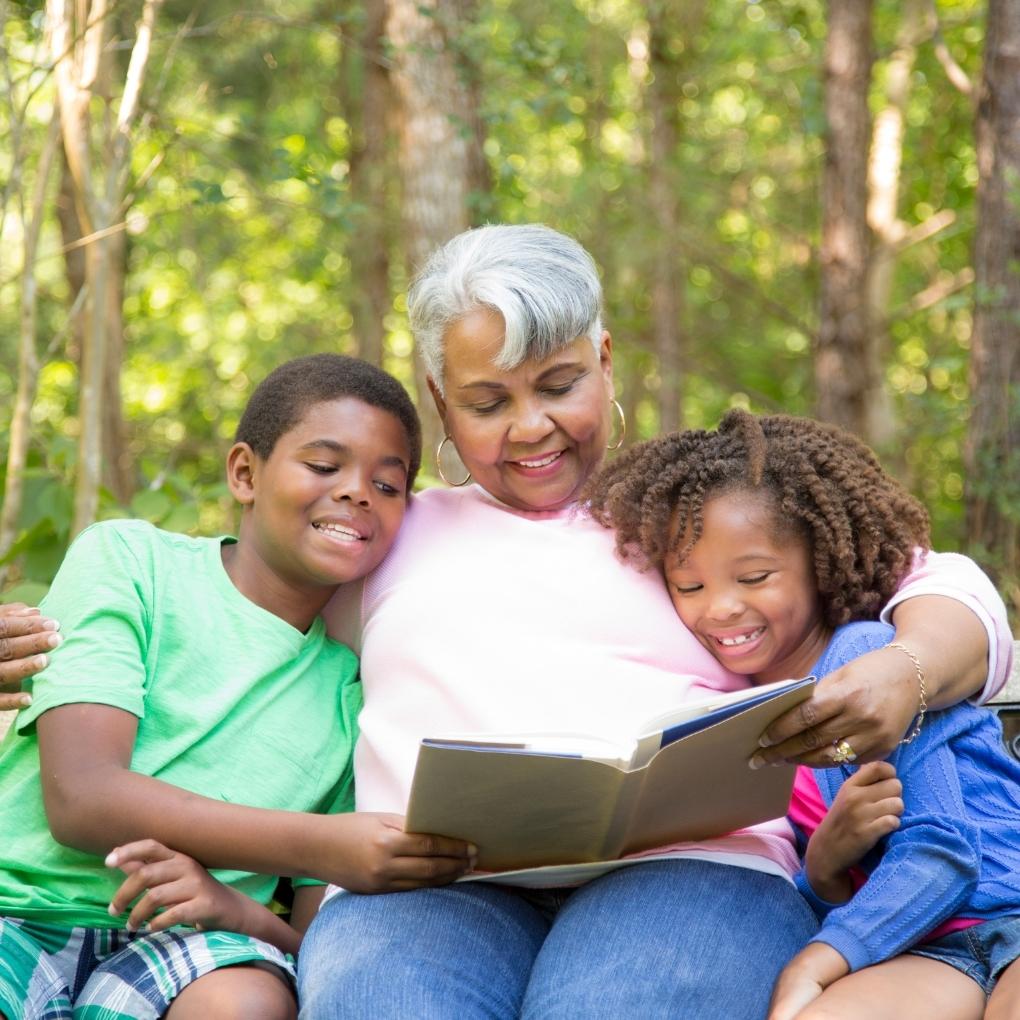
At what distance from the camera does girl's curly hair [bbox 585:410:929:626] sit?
241cm

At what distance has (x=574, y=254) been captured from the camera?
270 centimetres

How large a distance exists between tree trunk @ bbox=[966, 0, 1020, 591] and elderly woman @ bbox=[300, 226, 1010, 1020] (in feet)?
12.8

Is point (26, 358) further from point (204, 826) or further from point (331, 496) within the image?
point (204, 826)

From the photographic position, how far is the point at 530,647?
94.3 inches

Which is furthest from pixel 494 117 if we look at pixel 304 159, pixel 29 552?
pixel 29 552

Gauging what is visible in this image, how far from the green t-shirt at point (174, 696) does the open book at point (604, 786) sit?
46cm

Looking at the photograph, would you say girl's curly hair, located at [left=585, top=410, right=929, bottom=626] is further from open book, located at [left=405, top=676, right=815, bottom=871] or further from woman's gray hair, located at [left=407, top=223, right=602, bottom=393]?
open book, located at [left=405, top=676, right=815, bottom=871]

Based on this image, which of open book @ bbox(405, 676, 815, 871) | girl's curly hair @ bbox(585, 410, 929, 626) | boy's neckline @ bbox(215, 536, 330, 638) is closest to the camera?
open book @ bbox(405, 676, 815, 871)

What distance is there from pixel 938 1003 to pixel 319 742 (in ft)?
3.85

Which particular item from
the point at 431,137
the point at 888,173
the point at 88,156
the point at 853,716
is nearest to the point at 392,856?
the point at 853,716

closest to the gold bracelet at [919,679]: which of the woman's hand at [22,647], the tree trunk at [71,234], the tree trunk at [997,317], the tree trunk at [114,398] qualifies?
the woman's hand at [22,647]

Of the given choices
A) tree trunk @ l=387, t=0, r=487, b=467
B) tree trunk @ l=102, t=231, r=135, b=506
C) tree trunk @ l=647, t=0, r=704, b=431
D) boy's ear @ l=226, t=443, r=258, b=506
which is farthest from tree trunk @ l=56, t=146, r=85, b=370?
boy's ear @ l=226, t=443, r=258, b=506

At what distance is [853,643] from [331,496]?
992 millimetres

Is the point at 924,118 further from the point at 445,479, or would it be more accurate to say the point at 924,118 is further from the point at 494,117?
the point at 445,479
